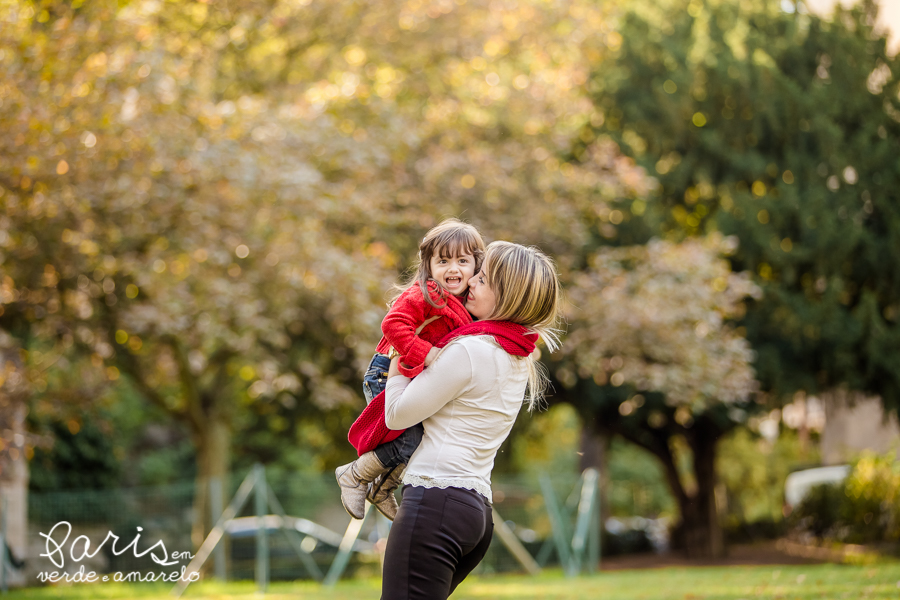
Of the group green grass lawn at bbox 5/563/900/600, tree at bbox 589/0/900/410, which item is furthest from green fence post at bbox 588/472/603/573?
tree at bbox 589/0/900/410

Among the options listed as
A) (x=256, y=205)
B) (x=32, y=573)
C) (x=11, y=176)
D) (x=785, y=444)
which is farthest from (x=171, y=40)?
(x=785, y=444)

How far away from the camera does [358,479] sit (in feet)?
9.18

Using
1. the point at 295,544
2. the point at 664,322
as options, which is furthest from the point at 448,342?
the point at 295,544

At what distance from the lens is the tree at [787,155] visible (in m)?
14.9

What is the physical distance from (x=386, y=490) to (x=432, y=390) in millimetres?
541

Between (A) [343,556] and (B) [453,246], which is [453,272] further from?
(A) [343,556]

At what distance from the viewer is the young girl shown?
2639mm

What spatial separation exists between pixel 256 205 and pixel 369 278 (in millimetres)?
1718

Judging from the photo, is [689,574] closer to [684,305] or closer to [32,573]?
[684,305]

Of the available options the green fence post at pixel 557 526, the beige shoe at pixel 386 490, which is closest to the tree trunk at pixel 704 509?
the green fence post at pixel 557 526

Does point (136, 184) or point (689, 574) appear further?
point (689, 574)

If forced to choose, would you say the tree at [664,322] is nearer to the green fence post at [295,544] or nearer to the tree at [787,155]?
→ the tree at [787,155]

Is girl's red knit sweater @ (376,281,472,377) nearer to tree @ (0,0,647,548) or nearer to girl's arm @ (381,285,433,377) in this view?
girl's arm @ (381,285,433,377)

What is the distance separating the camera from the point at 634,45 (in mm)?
16562
